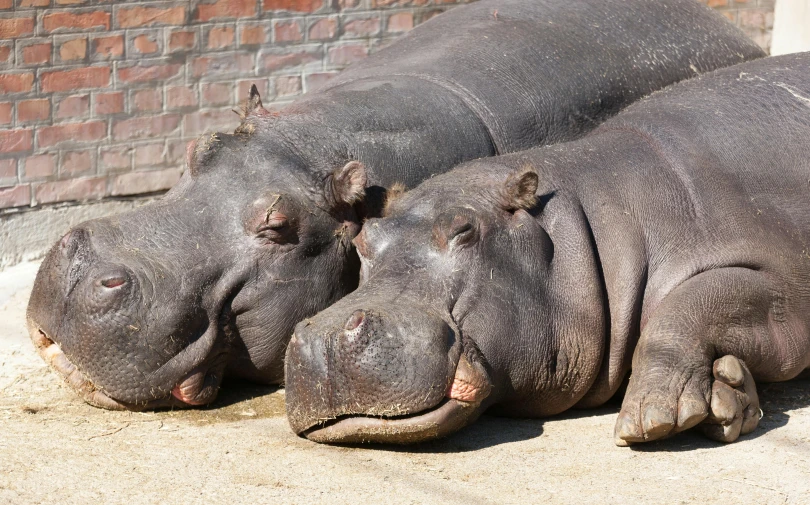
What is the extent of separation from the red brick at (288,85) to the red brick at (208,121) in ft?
0.93

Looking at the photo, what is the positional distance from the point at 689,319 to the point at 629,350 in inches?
11.7

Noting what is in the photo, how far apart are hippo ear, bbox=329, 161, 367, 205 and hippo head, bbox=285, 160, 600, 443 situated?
23cm

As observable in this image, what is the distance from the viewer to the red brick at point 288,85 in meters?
6.46

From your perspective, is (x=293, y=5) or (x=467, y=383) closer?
(x=467, y=383)

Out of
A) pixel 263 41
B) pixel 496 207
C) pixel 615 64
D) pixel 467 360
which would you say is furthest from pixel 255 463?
pixel 263 41

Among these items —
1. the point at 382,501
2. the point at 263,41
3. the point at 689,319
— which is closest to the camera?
the point at 382,501

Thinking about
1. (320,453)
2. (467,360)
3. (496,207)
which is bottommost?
(320,453)

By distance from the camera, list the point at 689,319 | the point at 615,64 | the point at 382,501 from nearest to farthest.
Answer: the point at 382,501
the point at 689,319
the point at 615,64

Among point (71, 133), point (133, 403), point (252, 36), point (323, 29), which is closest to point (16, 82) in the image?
point (71, 133)

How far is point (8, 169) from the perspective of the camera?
18.8ft

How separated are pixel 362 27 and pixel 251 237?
2564 mm

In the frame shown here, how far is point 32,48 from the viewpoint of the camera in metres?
5.69

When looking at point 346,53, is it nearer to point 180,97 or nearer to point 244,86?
point 244,86

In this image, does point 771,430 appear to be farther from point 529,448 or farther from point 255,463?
point 255,463
